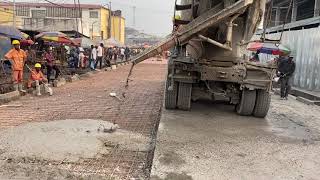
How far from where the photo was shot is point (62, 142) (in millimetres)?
6020

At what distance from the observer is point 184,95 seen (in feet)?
29.9

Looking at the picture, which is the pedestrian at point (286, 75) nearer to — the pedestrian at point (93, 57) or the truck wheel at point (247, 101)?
the truck wheel at point (247, 101)

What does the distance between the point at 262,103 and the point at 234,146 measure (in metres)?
2.99

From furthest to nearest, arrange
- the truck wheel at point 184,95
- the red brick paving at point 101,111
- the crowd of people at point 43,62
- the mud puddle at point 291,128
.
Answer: the crowd of people at point 43,62 < the truck wheel at point 184,95 < the mud puddle at point 291,128 < the red brick paving at point 101,111

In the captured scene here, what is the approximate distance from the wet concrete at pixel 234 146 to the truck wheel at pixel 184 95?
12.0 inches

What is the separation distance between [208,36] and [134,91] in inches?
235

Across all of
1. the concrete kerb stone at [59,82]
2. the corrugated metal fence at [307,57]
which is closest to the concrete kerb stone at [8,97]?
the concrete kerb stone at [59,82]

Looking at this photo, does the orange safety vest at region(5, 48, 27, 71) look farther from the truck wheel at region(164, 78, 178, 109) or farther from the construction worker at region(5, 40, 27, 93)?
the truck wheel at region(164, 78, 178, 109)

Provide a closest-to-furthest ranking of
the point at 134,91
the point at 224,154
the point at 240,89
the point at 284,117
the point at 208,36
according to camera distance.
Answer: the point at 224,154 → the point at 208,36 → the point at 240,89 → the point at 284,117 → the point at 134,91

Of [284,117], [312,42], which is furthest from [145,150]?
[312,42]

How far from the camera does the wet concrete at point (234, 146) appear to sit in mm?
5012

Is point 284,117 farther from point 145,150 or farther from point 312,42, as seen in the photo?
point 312,42

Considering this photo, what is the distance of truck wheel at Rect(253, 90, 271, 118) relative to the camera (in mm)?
8914

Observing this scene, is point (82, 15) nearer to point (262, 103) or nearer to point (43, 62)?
point (43, 62)
